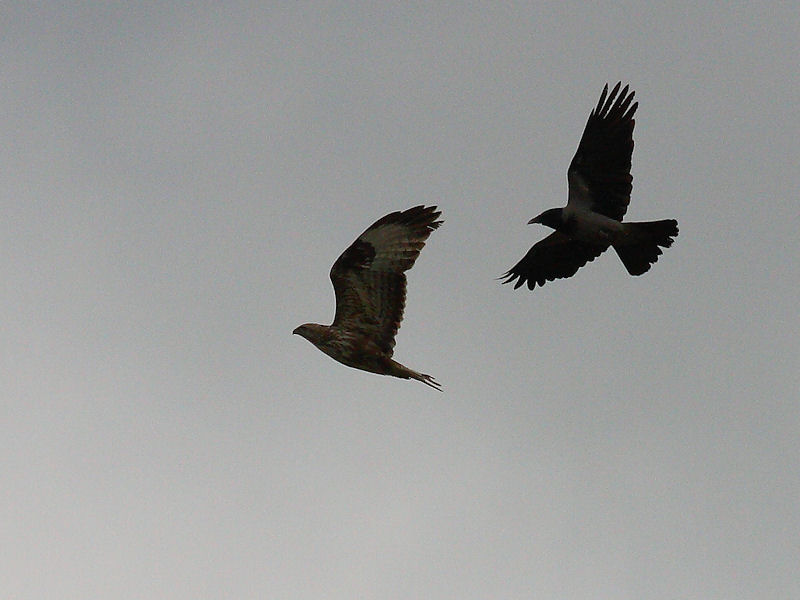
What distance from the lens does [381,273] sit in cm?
1454

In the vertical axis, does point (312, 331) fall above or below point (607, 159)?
below

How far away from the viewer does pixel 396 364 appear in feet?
46.8

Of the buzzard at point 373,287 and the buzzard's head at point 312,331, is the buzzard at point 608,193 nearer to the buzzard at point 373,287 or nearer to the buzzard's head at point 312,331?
the buzzard at point 373,287

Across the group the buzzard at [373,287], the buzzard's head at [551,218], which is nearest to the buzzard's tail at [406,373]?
the buzzard at [373,287]

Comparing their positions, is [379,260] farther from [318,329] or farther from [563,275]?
[563,275]

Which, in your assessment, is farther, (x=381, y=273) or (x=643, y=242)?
(x=643, y=242)

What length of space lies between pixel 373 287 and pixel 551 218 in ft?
17.8

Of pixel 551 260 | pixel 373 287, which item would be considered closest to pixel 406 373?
pixel 373 287

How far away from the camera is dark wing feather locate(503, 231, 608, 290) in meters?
20.3

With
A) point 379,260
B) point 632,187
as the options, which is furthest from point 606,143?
point 379,260

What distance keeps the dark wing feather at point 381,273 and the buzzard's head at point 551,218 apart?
4709mm

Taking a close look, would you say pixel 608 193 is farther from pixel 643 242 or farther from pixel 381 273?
pixel 381 273

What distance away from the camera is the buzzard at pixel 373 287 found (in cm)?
1448

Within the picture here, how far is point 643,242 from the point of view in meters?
17.9
